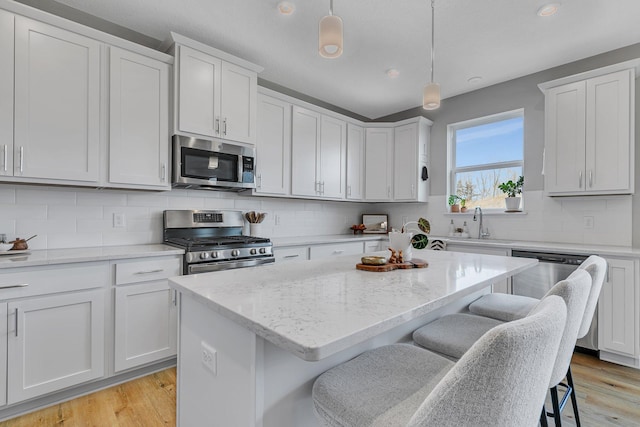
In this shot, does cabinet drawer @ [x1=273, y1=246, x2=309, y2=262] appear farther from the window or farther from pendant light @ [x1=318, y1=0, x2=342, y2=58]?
the window

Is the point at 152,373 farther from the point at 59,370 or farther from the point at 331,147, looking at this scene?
the point at 331,147

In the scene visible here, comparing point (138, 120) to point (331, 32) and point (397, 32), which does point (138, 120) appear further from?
point (397, 32)

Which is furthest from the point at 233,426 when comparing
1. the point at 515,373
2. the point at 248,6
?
the point at 248,6

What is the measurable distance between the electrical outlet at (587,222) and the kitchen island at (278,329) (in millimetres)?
2391

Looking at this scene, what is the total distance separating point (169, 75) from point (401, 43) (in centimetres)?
202

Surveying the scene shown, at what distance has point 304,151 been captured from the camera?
3723 mm

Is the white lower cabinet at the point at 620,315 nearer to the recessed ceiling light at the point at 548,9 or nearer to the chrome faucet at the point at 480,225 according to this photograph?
the chrome faucet at the point at 480,225

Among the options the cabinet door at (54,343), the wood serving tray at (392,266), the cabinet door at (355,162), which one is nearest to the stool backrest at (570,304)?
the wood serving tray at (392,266)

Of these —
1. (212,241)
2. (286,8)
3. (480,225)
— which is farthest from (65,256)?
(480,225)

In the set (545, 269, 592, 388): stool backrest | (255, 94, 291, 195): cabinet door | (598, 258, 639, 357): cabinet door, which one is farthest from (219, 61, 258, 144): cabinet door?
(598, 258, 639, 357): cabinet door

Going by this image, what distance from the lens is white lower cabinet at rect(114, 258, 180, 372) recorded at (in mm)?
2148

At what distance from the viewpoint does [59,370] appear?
1.94 meters

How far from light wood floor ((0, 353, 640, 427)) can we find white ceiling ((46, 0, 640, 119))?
Answer: 272cm

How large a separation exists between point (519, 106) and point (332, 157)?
2.18 meters
